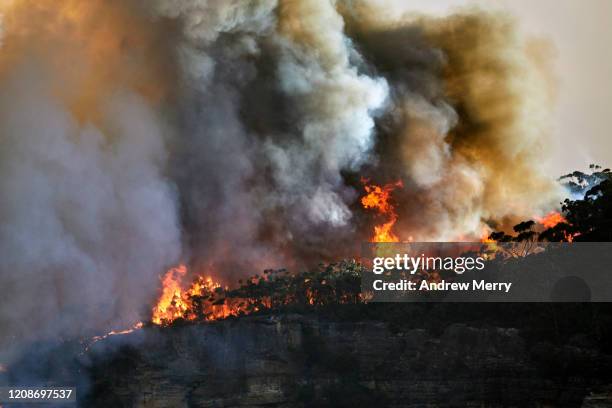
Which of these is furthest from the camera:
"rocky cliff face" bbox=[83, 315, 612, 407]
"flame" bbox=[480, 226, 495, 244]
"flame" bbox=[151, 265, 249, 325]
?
"flame" bbox=[480, 226, 495, 244]

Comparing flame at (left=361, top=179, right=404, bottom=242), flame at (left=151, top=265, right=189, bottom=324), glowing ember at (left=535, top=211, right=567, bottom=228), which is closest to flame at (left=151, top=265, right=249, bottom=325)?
flame at (left=151, top=265, right=189, bottom=324)

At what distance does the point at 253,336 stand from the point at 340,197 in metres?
15.4

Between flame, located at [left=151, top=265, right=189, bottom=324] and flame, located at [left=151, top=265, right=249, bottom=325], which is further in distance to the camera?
flame, located at [left=151, top=265, right=249, bottom=325]

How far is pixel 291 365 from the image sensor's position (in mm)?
104062

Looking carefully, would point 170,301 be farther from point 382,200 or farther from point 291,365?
point 382,200

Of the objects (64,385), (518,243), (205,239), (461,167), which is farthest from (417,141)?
(64,385)

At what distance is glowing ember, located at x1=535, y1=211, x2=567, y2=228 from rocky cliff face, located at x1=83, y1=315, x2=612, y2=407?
16.7 metres

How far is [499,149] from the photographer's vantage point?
385 feet

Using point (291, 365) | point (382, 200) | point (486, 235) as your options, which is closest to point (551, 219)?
point (486, 235)

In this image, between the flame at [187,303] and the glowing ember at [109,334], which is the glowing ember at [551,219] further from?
the glowing ember at [109,334]

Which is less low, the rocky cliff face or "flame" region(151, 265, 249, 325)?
"flame" region(151, 265, 249, 325)

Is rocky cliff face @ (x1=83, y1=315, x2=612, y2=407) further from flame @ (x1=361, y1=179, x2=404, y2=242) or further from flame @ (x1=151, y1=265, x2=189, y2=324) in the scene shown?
flame @ (x1=361, y1=179, x2=404, y2=242)

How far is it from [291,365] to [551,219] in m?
26.7

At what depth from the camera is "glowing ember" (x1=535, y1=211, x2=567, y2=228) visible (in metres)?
112
